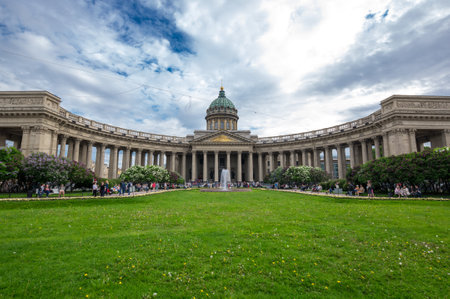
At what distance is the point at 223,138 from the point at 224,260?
60505mm

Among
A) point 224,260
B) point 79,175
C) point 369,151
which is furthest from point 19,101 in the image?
point 369,151

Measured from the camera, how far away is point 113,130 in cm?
5488

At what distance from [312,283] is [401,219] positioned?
8818mm

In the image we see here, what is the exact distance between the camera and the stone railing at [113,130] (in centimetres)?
4459

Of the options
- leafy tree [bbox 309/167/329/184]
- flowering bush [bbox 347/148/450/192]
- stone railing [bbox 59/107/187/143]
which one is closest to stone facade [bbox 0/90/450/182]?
stone railing [bbox 59/107/187/143]

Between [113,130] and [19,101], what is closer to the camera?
[19,101]

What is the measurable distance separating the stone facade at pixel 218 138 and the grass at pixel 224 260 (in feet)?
114

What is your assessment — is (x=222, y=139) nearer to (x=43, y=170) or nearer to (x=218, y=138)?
(x=218, y=138)

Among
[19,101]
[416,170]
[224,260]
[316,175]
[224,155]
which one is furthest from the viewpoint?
[224,155]

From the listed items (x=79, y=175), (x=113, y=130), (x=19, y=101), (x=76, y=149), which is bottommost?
(x=79, y=175)

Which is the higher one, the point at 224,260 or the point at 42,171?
the point at 42,171

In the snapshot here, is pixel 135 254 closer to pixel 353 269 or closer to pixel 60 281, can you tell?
pixel 60 281

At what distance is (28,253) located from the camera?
6406mm

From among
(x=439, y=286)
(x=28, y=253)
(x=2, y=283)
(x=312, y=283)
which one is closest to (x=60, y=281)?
(x=2, y=283)
